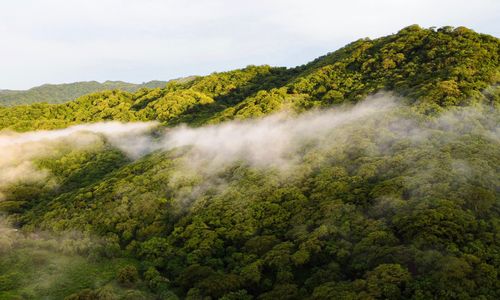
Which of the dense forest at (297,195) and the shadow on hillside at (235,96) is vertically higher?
the shadow on hillside at (235,96)

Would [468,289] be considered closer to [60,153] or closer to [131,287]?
[131,287]

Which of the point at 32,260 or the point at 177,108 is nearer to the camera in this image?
the point at 32,260

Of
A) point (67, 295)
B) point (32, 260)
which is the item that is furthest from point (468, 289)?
point (32, 260)

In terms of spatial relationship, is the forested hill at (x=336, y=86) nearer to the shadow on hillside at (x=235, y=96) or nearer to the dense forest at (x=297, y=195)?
the shadow on hillside at (x=235, y=96)

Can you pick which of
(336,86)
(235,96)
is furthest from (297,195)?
(235,96)

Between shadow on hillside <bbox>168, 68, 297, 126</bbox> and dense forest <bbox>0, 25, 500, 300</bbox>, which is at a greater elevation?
shadow on hillside <bbox>168, 68, 297, 126</bbox>

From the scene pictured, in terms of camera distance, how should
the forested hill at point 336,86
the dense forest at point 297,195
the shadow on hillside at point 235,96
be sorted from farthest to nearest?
the shadow on hillside at point 235,96 < the forested hill at point 336,86 < the dense forest at point 297,195

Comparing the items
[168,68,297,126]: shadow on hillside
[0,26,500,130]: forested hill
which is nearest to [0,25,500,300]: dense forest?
[0,26,500,130]: forested hill

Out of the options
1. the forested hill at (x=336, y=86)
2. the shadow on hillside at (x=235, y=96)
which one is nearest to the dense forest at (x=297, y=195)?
the forested hill at (x=336, y=86)

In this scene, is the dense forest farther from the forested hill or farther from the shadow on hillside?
the shadow on hillside
